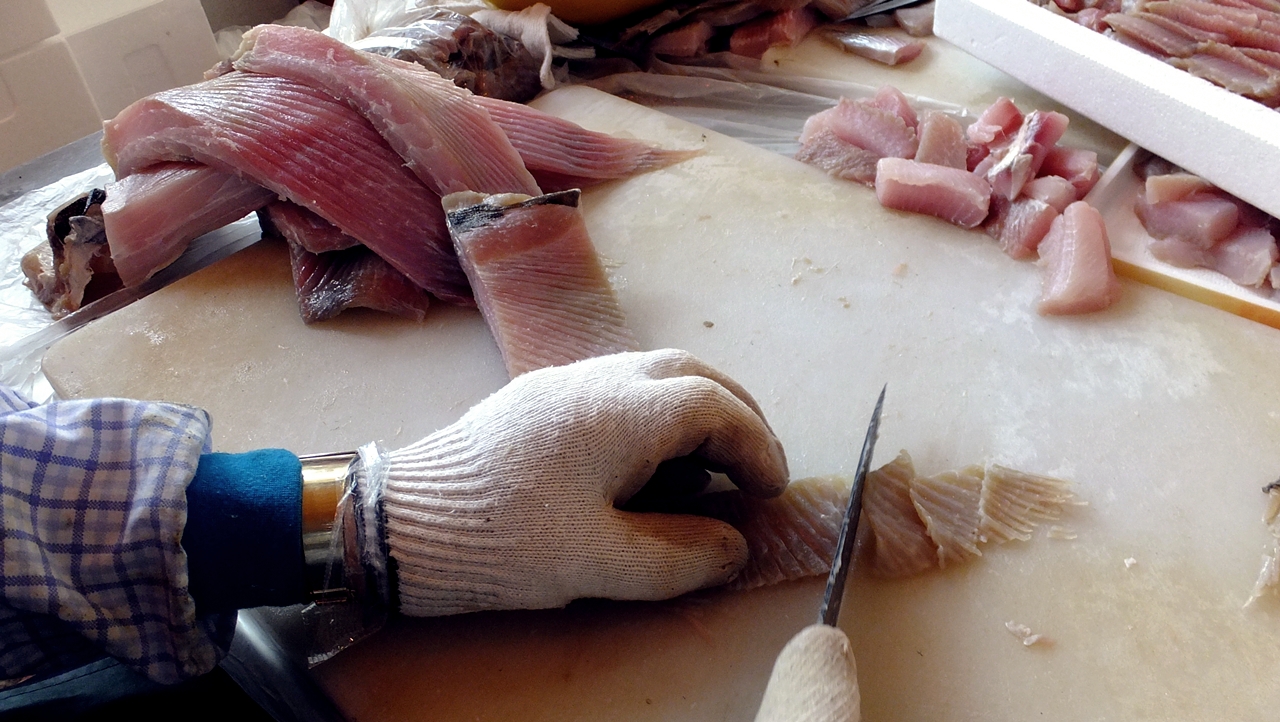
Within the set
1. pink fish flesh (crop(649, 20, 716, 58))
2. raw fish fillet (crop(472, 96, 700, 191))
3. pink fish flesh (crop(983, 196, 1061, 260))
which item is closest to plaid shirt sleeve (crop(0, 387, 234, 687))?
raw fish fillet (crop(472, 96, 700, 191))

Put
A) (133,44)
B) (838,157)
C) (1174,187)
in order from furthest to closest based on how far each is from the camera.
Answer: (133,44) → (838,157) → (1174,187)

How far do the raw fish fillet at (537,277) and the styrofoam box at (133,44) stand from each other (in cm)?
173

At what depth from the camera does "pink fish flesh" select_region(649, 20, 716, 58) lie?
273cm

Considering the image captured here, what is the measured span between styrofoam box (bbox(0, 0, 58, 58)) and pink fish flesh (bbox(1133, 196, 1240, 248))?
313cm

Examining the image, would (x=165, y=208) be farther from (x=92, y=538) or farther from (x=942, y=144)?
(x=942, y=144)

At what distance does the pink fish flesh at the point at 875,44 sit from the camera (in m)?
2.59

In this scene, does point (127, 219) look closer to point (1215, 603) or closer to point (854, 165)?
point (854, 165)

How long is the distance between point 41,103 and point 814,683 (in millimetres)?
2956

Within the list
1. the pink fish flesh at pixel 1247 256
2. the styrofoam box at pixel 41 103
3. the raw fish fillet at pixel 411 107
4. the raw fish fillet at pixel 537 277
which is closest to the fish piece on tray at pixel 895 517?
the raw fish fillet at pixel 537 277

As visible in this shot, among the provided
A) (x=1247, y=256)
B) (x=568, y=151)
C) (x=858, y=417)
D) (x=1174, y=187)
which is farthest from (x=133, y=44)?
(x=1247, y=256)

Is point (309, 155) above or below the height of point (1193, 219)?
above

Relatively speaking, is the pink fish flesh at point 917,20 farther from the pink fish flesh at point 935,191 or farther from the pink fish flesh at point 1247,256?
the pink fish flesh at point 1247,256

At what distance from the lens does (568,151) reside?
7.25ft

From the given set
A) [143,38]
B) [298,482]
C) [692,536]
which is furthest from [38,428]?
[143,38]
